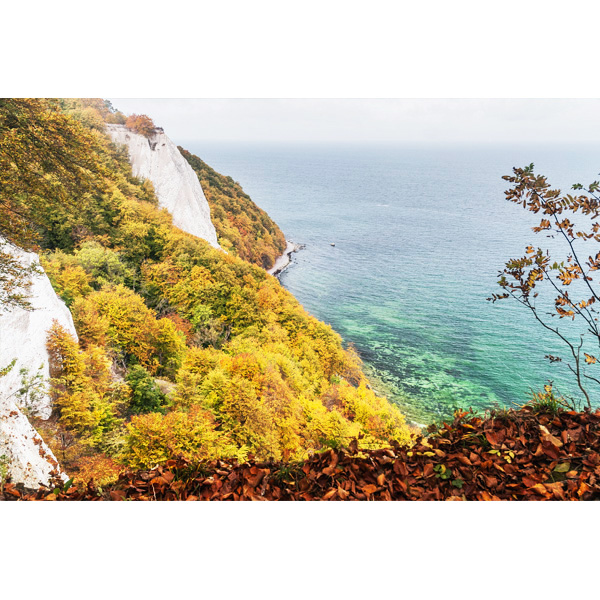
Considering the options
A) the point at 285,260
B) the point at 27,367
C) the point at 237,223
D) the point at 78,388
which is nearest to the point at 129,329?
the point at 78,388

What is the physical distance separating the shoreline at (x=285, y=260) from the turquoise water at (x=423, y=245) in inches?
20.0

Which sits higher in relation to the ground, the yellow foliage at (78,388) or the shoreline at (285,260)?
the shoreline at (285,260)

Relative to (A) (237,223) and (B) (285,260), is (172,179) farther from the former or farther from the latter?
(B) (285,260)

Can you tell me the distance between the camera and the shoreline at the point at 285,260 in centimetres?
1309

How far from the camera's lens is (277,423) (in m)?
4.70

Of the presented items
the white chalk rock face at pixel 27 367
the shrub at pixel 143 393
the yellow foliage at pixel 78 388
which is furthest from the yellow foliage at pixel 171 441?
the shrub at pixel 143 393

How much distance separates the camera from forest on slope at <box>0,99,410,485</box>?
3943mm

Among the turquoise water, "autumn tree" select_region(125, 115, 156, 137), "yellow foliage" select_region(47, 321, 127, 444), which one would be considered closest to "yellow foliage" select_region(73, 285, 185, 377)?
"yellow foliage" select_region(47, 321, 127, 444)

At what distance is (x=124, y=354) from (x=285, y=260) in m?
9.25

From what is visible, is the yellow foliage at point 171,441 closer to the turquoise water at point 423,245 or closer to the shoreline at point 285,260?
the turquoise water at point 423,245

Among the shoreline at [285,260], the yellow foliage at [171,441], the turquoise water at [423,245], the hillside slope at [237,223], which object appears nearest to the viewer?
the yellow foliage at [171,441]

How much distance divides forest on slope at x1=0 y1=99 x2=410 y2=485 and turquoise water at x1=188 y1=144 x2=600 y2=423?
2283mm

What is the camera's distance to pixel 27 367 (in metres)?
4.04

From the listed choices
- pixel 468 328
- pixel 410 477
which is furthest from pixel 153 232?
pixel 410 477
